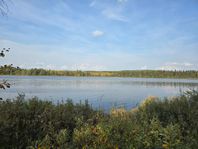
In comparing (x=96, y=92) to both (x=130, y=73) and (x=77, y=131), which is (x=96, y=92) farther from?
(x=130, y=73)

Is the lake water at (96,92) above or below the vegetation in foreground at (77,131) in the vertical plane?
below

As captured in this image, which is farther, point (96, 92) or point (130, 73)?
point (130, 73)

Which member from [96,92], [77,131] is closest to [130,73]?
[96,92]

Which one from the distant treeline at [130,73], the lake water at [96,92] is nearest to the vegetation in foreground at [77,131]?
the lake water at [96,92]

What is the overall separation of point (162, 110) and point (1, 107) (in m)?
4.84

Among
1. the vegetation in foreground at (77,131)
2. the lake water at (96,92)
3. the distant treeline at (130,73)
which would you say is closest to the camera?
the vegetation in foreground at (77,131)

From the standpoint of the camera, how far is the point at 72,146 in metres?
4.44

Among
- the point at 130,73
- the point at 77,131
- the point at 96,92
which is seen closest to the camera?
the point at 77,131

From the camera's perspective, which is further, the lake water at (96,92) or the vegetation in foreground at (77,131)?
the lake water at (96,92)

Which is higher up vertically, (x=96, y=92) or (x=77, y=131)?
(x=77, y=131)

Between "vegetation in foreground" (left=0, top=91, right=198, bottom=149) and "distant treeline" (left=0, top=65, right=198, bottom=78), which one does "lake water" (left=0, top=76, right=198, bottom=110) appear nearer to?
"vegetation in foreground" (left=0, top=91, right=198, bottom=149)

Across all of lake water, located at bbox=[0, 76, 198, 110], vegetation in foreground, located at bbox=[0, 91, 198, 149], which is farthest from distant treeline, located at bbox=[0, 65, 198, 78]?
vegetation in foreground, located at bbox=[0, 91, 198, 149]

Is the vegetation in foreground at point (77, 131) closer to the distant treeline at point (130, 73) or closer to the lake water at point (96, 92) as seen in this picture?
the lake water at point (96, 92)

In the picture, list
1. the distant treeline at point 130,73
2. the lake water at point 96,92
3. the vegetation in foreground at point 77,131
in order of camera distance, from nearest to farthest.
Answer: the vegetation in foreground at point 77,131
the lake water at point 96,92
the distant treeline at point 130,73
